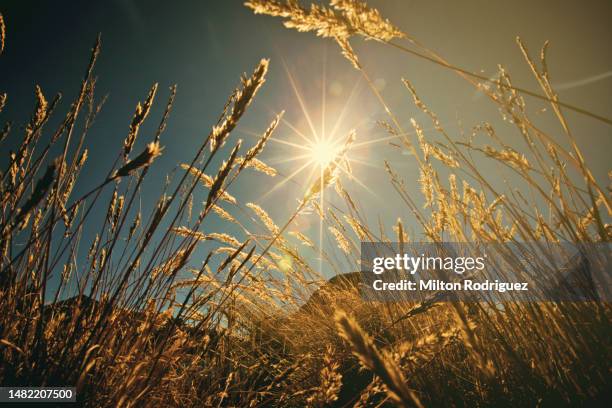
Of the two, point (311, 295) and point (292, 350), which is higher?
point (311, 295)

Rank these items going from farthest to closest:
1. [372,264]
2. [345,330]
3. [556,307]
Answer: [372,264]
[556,307]
[345,330]

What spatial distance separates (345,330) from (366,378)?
1725 millimetres

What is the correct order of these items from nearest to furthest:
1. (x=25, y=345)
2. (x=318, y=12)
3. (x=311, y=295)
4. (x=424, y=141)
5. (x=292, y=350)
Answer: (x=318, y=12), (x=25, y=345), (x=424, y=141), (x=292, y=350), (x=311, y=295)

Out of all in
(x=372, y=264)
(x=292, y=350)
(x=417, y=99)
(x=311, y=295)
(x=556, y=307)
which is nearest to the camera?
(x=556, y=307)

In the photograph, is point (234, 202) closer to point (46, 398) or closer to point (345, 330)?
point (46, 398)

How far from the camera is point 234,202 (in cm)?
215

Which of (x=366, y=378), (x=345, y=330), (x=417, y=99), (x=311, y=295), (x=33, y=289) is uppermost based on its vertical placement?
(x=417, y=99)

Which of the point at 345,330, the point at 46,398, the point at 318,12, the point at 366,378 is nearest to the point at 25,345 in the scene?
the point at 46,398

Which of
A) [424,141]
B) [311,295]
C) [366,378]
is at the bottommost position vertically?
[366,378]

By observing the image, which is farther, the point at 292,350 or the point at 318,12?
the point at 292,350

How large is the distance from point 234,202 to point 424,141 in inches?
50.9

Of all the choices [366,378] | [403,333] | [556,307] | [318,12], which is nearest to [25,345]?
[318,12]

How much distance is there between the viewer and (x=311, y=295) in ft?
9.64

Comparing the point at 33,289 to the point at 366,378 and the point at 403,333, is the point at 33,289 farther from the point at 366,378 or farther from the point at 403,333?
the point at 403,333
